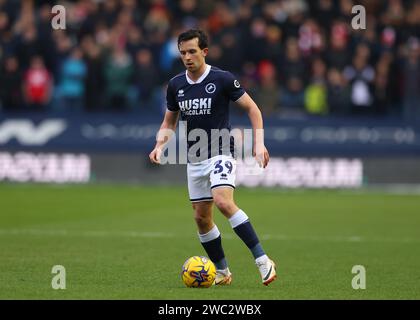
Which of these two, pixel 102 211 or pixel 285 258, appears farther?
pixel 102 211

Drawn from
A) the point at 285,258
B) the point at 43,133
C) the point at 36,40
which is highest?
the point at 36,40

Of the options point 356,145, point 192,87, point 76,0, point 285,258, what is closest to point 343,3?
point 356,145

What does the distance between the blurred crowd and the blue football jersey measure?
12.6 meters

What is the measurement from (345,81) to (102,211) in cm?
758

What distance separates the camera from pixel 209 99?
973 centimetres

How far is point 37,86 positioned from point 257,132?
49.1 ft

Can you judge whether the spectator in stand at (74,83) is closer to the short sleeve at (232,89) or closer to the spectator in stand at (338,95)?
the spectator in stand at (338,95)

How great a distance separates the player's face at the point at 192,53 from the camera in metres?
9.55

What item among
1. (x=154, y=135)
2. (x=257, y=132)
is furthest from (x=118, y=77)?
(x=257, y=132)

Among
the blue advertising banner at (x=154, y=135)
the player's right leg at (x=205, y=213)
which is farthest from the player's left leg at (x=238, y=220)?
the blue advertising banner at (x=154, y=135)

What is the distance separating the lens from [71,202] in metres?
19.1

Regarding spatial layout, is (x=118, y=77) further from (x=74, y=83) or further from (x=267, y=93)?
(x=267, y=93)

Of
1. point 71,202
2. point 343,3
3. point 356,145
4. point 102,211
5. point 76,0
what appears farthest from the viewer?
point 76,0

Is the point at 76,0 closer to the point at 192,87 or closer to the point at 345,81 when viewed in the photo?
the point at 345,81
